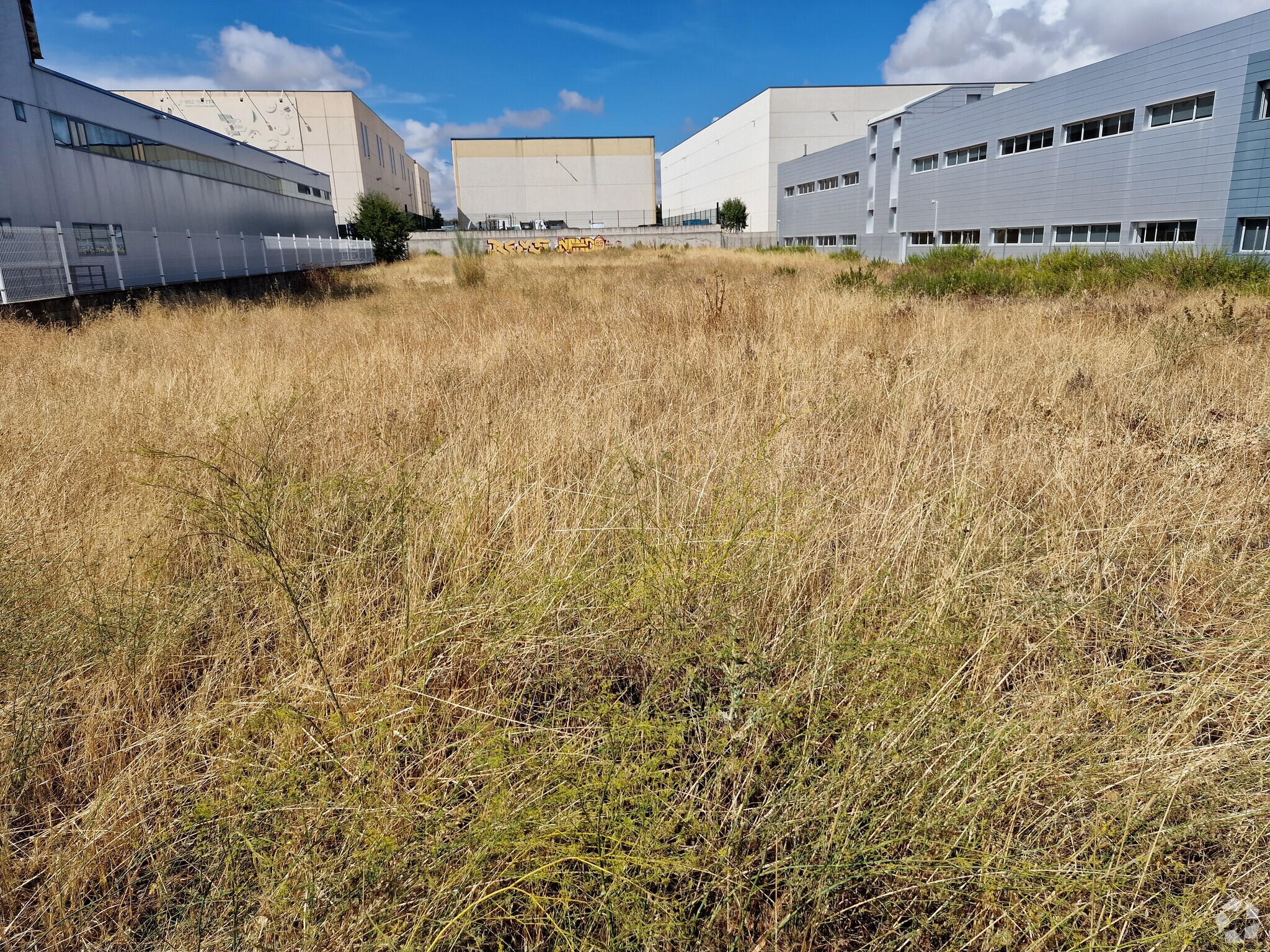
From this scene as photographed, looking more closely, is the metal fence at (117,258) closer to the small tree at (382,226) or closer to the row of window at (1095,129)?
the small tree at (382,226)

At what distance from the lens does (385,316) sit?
9.84 metres

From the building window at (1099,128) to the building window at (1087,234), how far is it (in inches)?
114

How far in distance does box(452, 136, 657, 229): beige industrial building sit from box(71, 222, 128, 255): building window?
47530 millimetres

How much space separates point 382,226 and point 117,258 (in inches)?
788

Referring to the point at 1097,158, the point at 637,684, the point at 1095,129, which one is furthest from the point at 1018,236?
the point at 637,684

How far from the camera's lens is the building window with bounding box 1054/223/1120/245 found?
77.1 feet

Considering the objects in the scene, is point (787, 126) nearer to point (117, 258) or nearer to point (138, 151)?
point (138, 151)

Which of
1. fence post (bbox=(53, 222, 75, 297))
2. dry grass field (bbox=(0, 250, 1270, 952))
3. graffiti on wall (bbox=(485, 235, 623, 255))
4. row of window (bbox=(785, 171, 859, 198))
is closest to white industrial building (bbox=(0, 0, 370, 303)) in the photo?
fence post (bbox=(53, 222, 75, 297))

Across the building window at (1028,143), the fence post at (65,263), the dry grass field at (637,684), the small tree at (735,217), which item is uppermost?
the small tree at (735,217)

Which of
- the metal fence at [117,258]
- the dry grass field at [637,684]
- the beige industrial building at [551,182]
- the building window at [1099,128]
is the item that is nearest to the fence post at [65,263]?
the metal fence at [117,258]

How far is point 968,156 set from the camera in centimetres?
3148

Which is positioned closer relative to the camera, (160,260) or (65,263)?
(65,263)

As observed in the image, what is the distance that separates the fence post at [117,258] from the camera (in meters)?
15.5

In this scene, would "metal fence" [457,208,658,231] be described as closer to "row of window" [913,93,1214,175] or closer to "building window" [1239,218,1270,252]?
"row of window" [913,93,1214,175]
